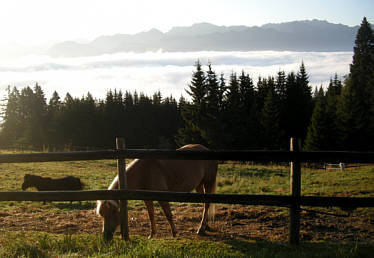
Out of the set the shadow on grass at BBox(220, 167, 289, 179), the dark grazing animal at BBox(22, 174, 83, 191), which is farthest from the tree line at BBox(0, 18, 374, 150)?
the dark grazing animal at BBox(22, 174, 83, 191)

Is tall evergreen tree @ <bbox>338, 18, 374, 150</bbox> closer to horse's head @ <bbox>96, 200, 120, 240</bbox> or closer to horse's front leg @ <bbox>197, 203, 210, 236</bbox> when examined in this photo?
horse's front leg @ <bbox>197, 203, 210, 236</bbox>

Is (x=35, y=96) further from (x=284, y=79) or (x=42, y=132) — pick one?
(x=284, y=79)

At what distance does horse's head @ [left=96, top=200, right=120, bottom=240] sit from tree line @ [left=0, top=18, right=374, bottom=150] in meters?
35.2

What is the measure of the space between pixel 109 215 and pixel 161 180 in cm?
126

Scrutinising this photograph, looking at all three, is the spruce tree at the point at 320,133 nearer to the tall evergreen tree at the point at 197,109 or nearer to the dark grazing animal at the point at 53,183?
the tall evergreen tree at the point at 197,109

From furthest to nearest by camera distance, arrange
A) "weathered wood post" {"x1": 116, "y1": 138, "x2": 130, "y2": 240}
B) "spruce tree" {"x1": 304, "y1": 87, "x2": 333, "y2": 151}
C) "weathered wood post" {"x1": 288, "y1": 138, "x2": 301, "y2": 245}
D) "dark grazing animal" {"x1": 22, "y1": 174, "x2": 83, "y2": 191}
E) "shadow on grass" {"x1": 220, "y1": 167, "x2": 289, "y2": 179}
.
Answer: "spruce tree" {"x1": 304, "y1": 87, "x2": 333, "y2": 151} < "shadow on grass" {"x1": 220, "y1": 167, "x2": 289, "y2": 179} < "dark grazing animal" {"x1": 22, "y1": 174, "x2": 83, "y2": 191} < "weathered wood post" {"x1": 116, "y1": 138, "x2": 130, "y2": 240} < "weathered wood post" {"x1": 288, "y1": 138, "x2": 301, "y2": 245}

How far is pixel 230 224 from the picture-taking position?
24.2 ft

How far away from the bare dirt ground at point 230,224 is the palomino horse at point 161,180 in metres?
0.64

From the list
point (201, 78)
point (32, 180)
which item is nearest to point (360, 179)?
point (32, 180)

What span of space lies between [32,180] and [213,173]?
780 centimetres

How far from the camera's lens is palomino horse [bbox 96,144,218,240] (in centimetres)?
559

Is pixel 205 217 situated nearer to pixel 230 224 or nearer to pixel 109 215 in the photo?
pixel 230 224

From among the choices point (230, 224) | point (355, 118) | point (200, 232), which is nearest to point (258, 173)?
point (230, 224)

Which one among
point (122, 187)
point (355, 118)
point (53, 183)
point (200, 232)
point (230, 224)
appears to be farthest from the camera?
point (355, 118)
